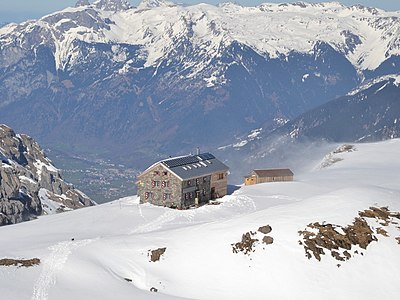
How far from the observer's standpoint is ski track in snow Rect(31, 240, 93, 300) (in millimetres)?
58403

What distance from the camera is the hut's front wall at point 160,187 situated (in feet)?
360

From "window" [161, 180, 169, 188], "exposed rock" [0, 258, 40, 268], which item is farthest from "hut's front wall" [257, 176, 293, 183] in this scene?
"exposed rock" [0, 258, 40, 268]

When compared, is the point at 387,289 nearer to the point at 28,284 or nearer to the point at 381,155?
the point at 28,284

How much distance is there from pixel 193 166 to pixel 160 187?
26.2 feet

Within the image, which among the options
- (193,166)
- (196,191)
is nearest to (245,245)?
(196,191)

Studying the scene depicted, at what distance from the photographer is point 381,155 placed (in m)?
184

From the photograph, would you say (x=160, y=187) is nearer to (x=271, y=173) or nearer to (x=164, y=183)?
(x=164, y=183)

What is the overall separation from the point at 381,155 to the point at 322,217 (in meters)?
112

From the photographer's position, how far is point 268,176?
134 metres

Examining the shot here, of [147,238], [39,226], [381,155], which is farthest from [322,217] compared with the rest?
[381,155]

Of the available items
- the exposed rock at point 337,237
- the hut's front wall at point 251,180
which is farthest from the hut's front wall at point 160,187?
the exposed rock at point 337,237

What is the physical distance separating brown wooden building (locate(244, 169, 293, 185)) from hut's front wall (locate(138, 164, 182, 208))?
1047 inches

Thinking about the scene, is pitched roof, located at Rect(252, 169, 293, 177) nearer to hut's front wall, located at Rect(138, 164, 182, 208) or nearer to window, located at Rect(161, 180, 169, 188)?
hut's front wall, located at Rect(138, 164, 182, 208)

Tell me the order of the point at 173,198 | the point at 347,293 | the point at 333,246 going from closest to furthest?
1. the point at 347,293
2. the point at 333,246
3. the point at 173,198
